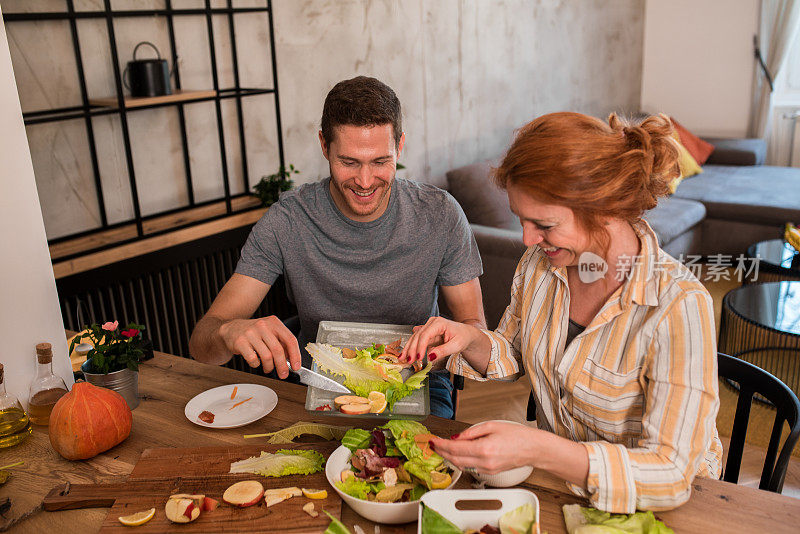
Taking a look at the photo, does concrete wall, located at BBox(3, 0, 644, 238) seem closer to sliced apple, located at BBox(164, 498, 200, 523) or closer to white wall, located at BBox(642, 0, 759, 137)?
white wall, located at BBox(642, 0, 759, 137)

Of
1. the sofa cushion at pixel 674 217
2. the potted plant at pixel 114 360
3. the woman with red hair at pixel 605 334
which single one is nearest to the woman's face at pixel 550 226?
the woman with red hair at pixel 605 334

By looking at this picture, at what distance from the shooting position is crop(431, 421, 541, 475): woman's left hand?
106 cm

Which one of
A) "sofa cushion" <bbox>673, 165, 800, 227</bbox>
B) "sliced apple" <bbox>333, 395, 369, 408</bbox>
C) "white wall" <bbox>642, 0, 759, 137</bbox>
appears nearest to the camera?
"sliced apple" <bbox>333, 395, 369, 408</bbox>

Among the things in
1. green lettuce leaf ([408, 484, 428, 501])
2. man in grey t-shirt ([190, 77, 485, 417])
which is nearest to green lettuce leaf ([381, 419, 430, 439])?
green lettuce leaf ([408, 484, 428, 501])

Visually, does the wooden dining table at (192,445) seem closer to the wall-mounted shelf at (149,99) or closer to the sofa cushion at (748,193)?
the wall-mounted shelf at (149,99)

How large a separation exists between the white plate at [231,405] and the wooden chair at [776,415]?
1.00 metres

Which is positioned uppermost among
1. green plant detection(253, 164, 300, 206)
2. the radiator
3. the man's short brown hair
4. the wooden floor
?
the man's short brown hair

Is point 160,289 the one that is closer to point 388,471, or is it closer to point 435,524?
point 388,471

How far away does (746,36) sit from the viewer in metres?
5.97

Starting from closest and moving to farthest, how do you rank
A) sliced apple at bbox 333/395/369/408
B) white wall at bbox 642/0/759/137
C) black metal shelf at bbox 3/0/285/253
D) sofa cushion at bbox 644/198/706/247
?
sliced apple at bbox 333/395/369/408, black metal shelf at bbox 3/0/285/253, sofa cushion at bbox 644/198/706/247, white wall at bbox 642/0/759/137

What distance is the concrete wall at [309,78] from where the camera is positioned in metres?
2.56

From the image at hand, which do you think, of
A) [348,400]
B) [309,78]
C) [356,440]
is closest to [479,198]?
[309,78]

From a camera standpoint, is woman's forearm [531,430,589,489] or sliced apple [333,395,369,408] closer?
woman's forearm [531,430,589,489]

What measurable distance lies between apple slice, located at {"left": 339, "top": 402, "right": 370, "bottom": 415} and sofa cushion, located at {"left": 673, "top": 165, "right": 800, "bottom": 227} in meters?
4.04
